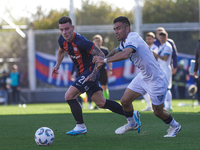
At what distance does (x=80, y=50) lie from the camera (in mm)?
6688

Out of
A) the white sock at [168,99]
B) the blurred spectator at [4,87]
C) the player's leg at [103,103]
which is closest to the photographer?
the player's leg at [103,103]

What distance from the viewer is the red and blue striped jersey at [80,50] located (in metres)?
6.61

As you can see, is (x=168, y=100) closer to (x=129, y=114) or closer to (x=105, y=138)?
(x=129, y=114)

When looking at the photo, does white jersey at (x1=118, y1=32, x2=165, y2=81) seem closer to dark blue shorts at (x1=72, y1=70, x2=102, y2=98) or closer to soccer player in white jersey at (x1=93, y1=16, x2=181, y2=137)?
soccer player in white jersey at (x1=93, y1=16, x2=181, y2=137)

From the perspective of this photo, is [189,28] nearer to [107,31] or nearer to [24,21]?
[107,31]

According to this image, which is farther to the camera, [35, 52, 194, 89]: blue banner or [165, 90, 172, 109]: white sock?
[35, 52, 194, 89]: blue banner

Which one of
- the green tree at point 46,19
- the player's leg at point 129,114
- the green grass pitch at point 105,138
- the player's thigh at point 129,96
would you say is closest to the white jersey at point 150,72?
the player's thigh at point 129,96

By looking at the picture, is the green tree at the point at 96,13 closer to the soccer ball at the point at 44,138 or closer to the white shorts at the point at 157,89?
the white shorts at the point at 157,89

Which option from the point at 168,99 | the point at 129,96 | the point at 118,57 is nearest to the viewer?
the point at 118,57

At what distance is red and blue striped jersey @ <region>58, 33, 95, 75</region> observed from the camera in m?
6.61

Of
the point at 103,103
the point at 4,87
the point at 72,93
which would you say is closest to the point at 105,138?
the point at 103,103

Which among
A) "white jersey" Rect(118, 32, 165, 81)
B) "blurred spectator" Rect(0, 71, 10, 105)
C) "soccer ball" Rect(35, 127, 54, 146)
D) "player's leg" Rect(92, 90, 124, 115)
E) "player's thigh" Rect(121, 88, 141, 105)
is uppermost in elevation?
"white jersey" Rect(118, 32, 165, 81)

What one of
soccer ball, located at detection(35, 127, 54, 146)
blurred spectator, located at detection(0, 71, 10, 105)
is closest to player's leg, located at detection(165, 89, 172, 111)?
soccer ball, located at detection(35, 127, 54, 146)

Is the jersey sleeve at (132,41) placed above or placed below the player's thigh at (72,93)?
above
